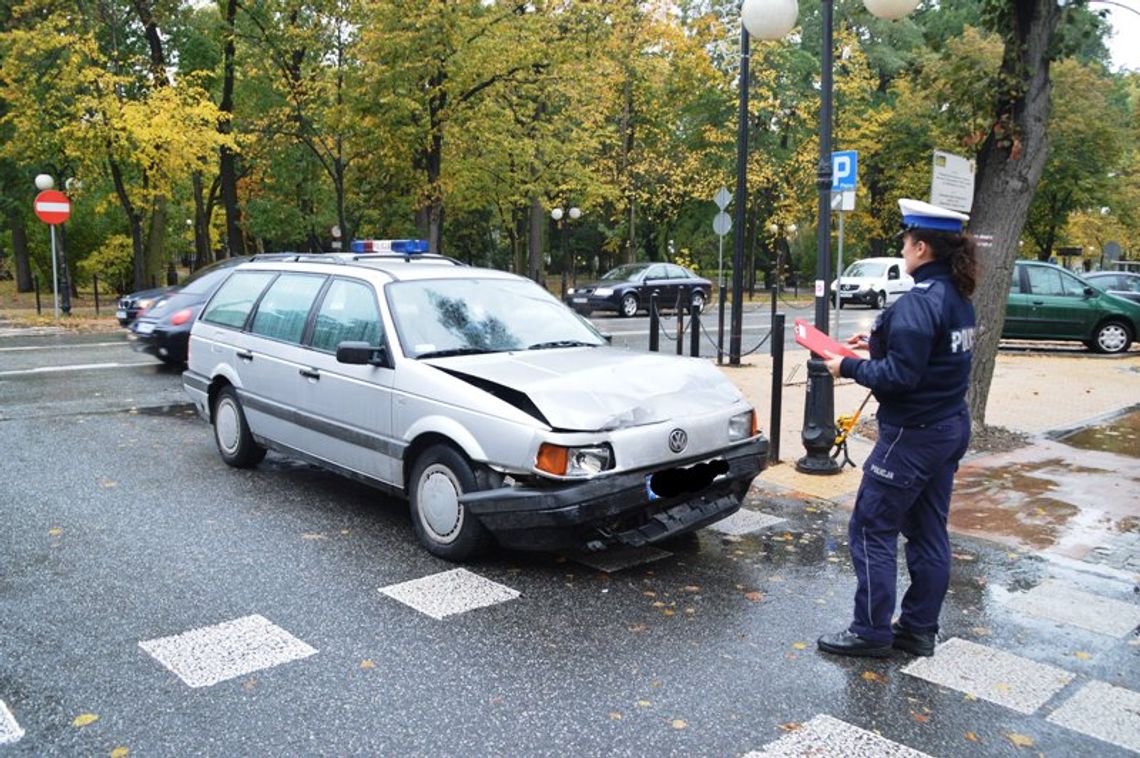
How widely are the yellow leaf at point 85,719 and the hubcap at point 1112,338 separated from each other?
20113 mm

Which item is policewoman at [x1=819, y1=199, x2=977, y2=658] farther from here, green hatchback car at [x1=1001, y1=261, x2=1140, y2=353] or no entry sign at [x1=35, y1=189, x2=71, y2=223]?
no entry sign at [x1=35, y1=189, x2=71, y2=223]

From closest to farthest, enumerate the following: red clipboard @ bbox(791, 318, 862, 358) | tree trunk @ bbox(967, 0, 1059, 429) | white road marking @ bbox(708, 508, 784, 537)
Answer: red clipboard @ bbox(791, 318, 862, 358) → white road marking @ bbox(708, 508, 784, 537) → tree trunk @ bbox(967, 0, 1059, 429)

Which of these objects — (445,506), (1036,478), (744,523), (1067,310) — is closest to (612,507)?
(445,506)

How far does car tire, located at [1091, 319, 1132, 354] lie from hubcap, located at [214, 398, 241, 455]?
17.6m

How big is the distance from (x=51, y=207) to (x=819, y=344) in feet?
71.7

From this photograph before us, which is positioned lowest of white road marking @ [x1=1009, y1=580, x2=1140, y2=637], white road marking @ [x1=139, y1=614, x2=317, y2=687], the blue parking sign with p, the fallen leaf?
white road marking @ [x1=1009, y1=580, x2=1140, y2=637]

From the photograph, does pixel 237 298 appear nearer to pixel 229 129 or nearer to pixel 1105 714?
pixel 1105 714

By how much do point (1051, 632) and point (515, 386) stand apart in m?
3.03

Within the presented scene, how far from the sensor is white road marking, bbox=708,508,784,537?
250 inches

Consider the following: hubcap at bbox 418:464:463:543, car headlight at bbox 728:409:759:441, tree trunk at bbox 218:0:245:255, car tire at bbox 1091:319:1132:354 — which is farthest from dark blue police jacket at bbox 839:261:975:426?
tree trunk at bbox 218:0:245:255

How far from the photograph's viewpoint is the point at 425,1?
20.9 meters

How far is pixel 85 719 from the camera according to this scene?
364 centimetres

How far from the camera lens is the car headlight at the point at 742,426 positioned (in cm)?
573

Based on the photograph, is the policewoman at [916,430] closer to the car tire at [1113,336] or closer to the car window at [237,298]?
the car window at [237,298]
